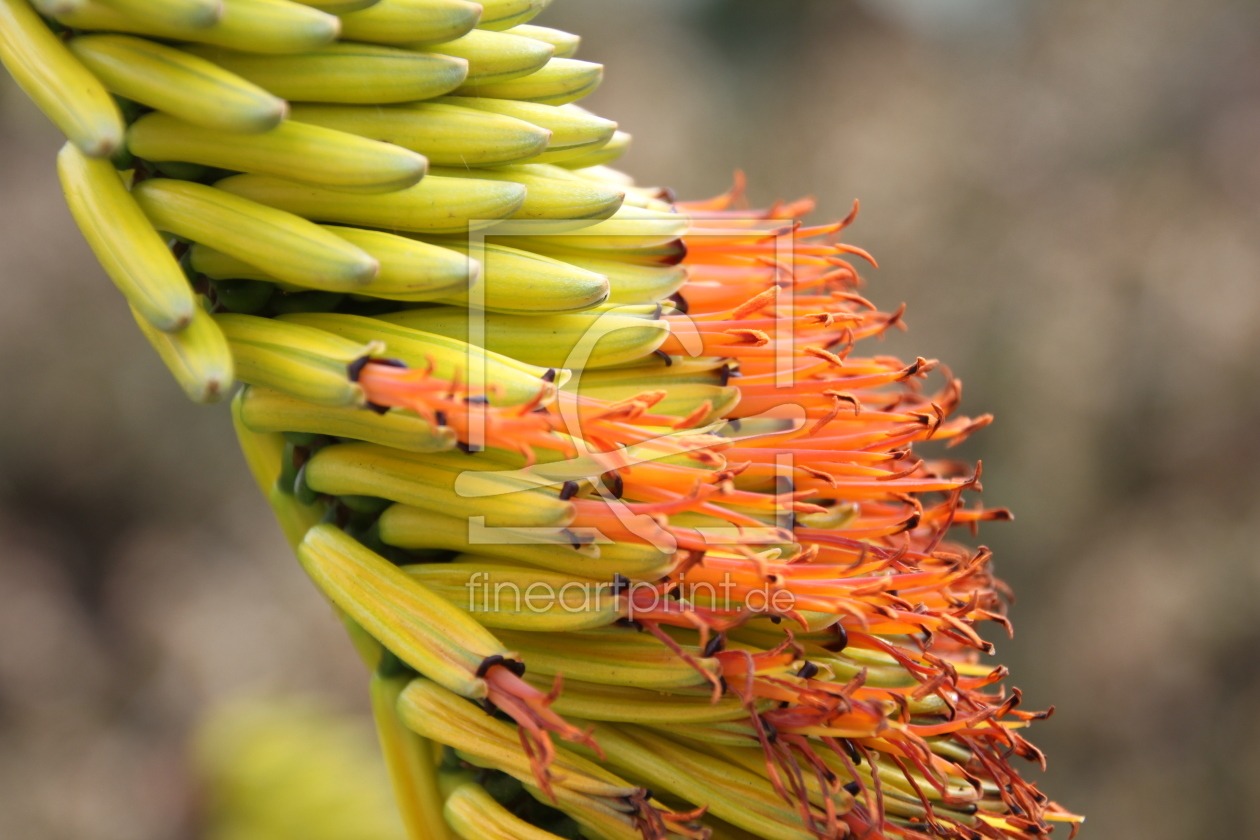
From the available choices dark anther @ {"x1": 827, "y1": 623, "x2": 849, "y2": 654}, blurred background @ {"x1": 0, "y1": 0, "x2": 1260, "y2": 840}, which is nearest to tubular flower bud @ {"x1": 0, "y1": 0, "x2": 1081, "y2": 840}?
dark anther @ {"x1": 827, "y1": 623, "x2": 849, "y2": 654}

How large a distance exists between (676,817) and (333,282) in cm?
35

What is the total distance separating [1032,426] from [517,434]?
1.91 metres

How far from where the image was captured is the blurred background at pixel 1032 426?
1.95 meters

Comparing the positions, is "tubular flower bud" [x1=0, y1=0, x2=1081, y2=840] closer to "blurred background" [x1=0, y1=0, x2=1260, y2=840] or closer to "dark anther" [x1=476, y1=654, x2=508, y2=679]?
"dark anther" [x1=476, y1=654, x2=508, y2=679]

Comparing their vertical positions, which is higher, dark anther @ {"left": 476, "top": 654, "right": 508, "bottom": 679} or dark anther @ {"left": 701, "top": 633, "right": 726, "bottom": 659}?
Result: dark anther @ {"left": 701, "top": 633, "right": 726, "bottom": 659}

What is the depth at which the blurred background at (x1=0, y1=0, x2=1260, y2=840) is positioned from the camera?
195cm

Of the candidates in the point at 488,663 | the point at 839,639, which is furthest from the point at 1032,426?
the point at 488,663

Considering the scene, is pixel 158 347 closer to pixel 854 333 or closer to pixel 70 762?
pixel 854 333

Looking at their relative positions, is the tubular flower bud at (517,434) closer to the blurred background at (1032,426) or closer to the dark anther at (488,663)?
the dark anther at (488,663)

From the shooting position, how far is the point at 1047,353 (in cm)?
214

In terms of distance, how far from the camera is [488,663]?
51 centimetres

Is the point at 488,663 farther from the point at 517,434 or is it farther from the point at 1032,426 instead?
the point at 1032,426

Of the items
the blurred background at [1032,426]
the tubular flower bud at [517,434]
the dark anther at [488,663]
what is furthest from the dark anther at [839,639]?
the blurred background at [1032,426]

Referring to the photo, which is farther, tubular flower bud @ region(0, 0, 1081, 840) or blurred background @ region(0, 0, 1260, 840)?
blurred background @ region(0, 0, 1260, 840)
